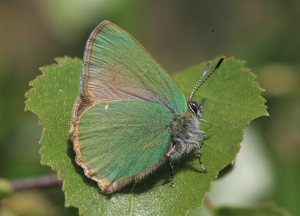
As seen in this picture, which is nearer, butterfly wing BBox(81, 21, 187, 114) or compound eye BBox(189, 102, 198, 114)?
butterfly wing BBox(81, 21, 187, 114)

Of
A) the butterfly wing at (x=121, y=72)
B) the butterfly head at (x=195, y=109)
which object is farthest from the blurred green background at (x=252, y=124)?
the butterfly head at (x=195, y=109)

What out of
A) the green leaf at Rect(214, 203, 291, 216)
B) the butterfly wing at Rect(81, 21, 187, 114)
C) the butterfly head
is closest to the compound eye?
the butterfly head

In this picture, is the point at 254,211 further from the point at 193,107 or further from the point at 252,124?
the point at 252,124

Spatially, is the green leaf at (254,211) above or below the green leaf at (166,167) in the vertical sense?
below

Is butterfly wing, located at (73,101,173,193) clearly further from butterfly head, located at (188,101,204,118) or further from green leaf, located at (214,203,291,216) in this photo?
green leaf, located at (214,203,291,216)

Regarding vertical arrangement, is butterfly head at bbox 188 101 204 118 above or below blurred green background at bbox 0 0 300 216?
above

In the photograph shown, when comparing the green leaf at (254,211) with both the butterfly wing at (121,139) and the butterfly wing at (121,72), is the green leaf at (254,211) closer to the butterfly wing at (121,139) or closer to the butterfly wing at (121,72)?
the butterfly wing at (121,139)

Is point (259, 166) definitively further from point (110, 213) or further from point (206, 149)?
point (110, 213)

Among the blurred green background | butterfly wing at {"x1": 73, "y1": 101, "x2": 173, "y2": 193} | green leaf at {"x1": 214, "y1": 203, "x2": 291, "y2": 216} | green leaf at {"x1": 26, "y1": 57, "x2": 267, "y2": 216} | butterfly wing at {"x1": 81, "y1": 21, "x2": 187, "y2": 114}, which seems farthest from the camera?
the blurred green background
